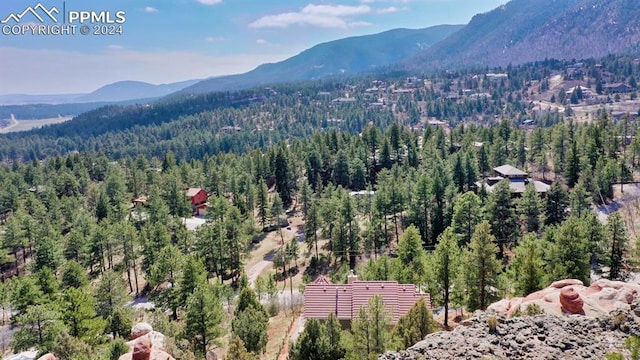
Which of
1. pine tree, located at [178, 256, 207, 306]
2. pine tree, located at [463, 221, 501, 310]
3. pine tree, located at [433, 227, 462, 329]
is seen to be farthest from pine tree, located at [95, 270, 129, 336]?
pine tree, located at [463, 221, 501, 310]

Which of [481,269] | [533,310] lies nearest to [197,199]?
[481,269]

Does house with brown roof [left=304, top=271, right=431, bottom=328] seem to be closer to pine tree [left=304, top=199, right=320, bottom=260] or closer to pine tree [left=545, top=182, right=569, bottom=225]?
pine tree [left=304, top=199, right=320, bottom=260]

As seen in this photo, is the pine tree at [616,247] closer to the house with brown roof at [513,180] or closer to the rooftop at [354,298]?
the rooftop at [354,298]

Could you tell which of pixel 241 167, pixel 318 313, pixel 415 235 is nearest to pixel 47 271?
pixel 318 313

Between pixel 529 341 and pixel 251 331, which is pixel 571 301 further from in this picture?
pixel 251 331

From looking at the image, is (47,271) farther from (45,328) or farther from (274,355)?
(274,355)

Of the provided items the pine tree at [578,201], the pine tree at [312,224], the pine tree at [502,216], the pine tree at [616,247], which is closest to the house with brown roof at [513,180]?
the pine tree at [578,201]
